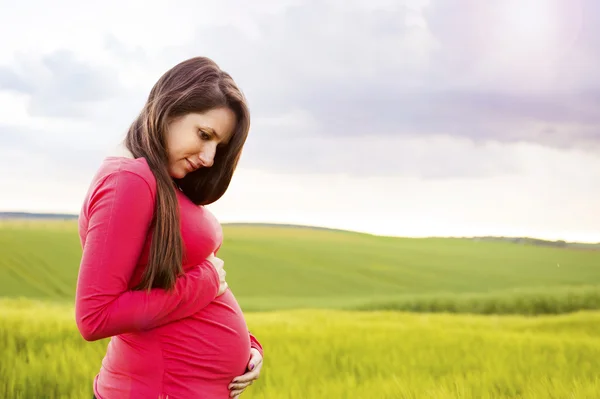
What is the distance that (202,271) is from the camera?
5.71 feet

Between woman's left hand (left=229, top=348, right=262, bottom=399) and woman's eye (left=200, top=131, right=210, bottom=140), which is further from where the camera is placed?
woman's left hand (left=229, top=348, right=262, bottom=399)

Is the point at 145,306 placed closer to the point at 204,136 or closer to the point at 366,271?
the point at 204,136

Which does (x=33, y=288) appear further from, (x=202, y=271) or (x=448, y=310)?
(x=202, y=271)

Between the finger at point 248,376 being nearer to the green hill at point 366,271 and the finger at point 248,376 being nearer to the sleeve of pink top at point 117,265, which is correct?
the sleeve of pink top at point 117,265

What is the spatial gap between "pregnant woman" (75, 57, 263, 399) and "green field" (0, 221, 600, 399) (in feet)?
4.79

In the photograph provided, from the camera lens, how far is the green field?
3.55 m

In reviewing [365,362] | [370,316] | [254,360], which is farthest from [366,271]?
[254,360]

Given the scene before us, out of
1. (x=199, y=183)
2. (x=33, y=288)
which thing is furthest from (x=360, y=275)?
(x=199, y=183)

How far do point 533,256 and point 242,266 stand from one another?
22.5ft

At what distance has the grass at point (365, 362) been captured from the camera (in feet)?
10.9

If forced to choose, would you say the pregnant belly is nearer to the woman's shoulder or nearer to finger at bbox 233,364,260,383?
finger at bbox 233,364,260,383

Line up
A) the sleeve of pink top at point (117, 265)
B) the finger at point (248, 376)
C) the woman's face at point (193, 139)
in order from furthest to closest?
the finger at point (248, 376)
the woman's face at point (193, 139)
the sleeve of pink top at point (117, 265)

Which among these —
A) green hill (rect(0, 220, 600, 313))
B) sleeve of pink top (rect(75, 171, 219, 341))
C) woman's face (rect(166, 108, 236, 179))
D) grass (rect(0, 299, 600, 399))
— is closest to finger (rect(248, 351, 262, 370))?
sleeve of pink top (rect(75, 171, 219, 341))

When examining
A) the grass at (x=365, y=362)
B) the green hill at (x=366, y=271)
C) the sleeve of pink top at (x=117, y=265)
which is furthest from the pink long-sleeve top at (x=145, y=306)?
the green hill at (x=366, y=271)
